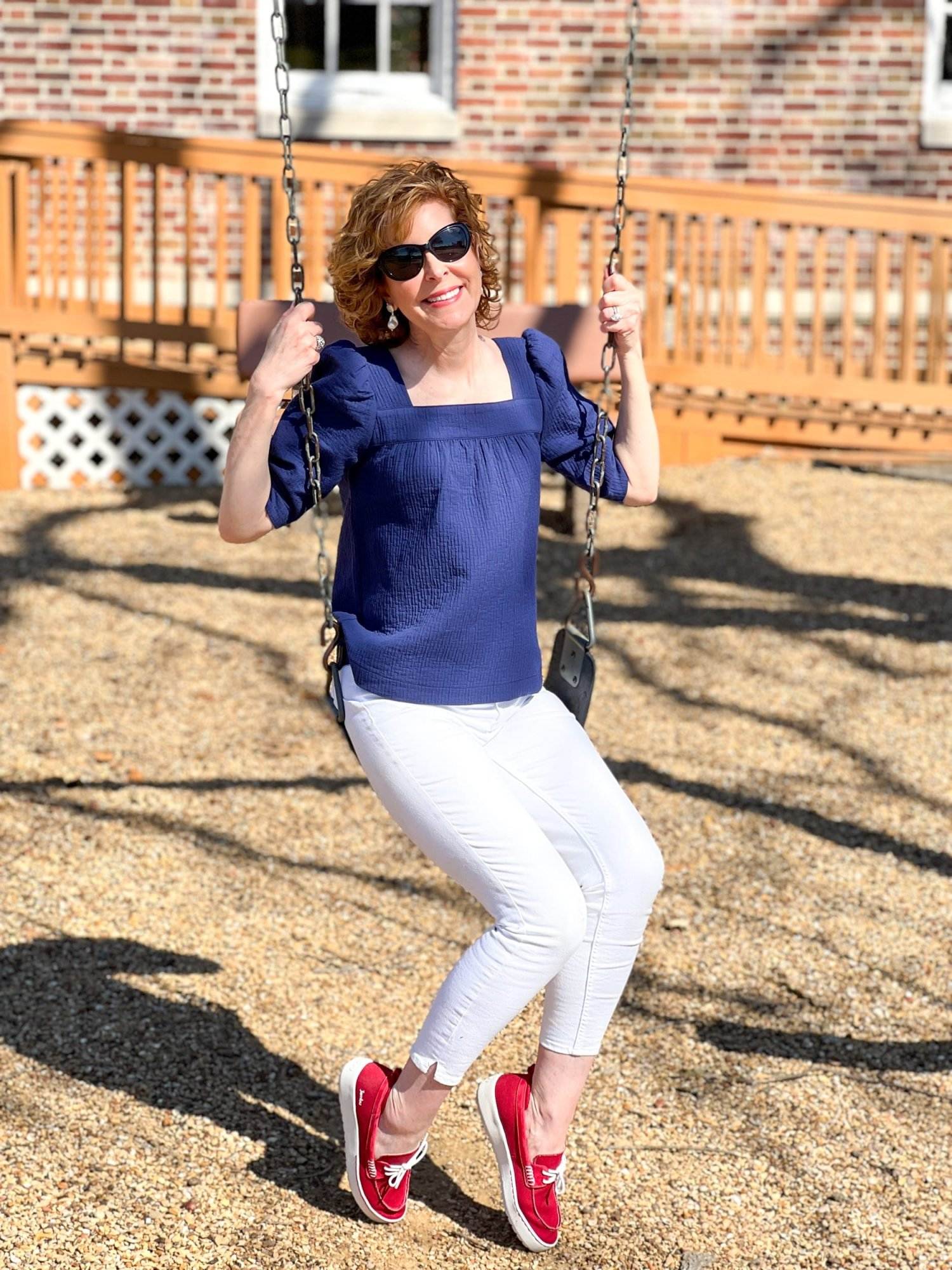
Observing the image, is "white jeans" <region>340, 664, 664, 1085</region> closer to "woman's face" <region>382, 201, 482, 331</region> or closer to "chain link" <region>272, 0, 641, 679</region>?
"chain link" <region>272, 0, 641, 679</region>

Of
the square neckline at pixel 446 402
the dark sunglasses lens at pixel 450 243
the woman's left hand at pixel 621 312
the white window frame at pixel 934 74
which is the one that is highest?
the white window frame at pixel 934 74

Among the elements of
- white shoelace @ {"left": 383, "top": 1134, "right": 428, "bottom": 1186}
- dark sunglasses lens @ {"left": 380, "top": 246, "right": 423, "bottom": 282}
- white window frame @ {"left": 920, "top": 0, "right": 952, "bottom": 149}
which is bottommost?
white shoelace @ {"left": 383, "top": 1134, "right": 428, "bottom": 1186}

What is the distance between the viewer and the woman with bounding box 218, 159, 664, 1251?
2557mm

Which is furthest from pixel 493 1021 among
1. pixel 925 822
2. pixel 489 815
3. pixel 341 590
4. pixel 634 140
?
pixel 634 140

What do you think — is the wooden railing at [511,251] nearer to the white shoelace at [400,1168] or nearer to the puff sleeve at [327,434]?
the puff sleeve at [327,434]

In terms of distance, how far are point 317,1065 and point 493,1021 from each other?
0.93 m

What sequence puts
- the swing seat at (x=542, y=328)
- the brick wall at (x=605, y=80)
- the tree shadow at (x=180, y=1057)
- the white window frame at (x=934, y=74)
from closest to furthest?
the tree shadow at (x=180, y=1057) < the swing seat at (x=542, y=328) < the brick wall at (x=605, y=80) < the white window frame at (x=934, y=74)

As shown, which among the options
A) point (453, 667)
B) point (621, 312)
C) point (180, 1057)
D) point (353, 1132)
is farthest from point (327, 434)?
point (180, 1057)

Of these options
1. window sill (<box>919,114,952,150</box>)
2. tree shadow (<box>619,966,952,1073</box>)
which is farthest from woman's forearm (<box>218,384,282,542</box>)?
window sill (<box>919,114,952,150</box>)

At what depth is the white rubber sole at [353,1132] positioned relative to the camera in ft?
8.98

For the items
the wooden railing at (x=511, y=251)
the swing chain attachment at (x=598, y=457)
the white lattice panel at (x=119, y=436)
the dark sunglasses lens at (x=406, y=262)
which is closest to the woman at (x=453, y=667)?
the dark sunglasses lens at (x=406, y=262)

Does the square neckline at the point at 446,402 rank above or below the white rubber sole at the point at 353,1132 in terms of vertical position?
above

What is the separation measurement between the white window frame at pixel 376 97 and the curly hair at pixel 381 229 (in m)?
7.89

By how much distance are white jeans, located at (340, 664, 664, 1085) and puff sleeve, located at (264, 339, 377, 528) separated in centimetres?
31
